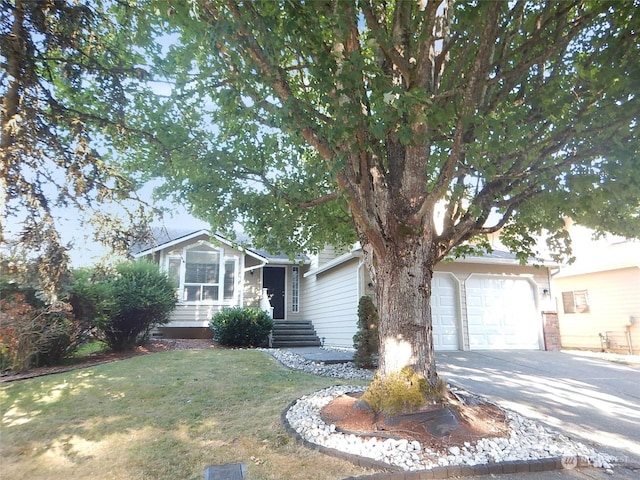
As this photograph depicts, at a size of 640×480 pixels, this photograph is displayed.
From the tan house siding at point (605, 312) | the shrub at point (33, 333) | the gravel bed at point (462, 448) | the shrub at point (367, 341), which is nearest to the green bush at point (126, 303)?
the shrub at point (33, 333)

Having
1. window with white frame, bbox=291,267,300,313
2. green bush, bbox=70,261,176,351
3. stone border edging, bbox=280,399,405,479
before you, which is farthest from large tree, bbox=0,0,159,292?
window with white frame, bbox=291,267,300,313

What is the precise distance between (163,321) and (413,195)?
8.75 meters

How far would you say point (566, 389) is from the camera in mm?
6855

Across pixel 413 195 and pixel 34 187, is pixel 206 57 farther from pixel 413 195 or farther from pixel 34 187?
pixel 413 195

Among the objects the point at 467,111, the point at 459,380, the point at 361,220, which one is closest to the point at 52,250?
the point at 361,220

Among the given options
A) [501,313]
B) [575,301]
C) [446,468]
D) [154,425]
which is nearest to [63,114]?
[154,425]

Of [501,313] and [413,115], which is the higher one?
[413,115]

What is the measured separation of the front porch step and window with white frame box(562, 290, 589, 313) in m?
10.7

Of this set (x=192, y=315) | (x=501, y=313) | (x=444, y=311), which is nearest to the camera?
(x=444, y=311)

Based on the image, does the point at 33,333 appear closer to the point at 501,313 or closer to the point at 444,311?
the point at 444,311

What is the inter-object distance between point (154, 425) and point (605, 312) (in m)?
15.9

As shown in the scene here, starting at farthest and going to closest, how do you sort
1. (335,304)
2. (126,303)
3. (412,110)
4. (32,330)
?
(335,304)
(126,303)
(32,330)
(412,110)

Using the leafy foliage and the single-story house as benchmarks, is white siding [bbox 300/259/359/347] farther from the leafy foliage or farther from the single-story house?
the leafy foliage

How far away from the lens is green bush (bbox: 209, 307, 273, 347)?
12.0 meters
